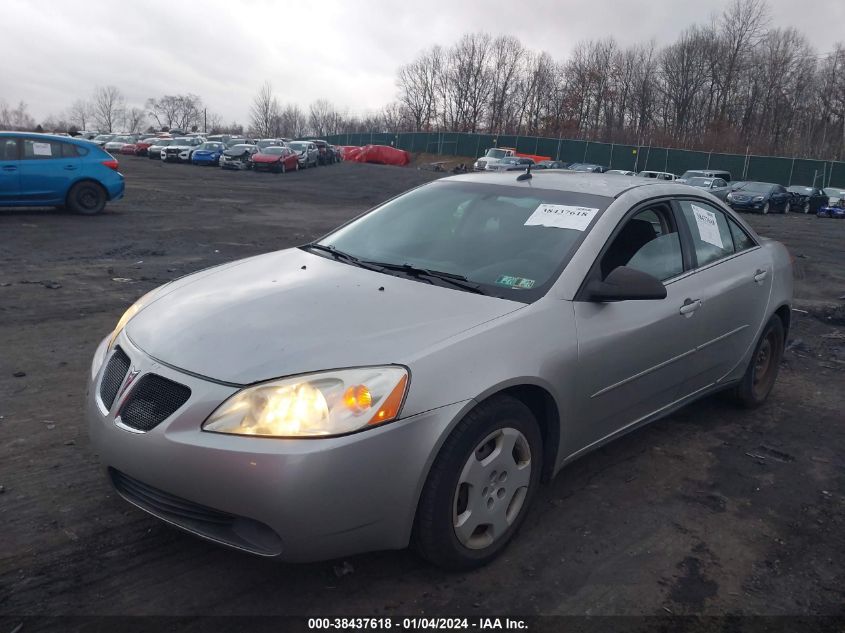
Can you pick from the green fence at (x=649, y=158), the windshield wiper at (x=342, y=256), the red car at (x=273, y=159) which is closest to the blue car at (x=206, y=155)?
the red car at (x=273, y=159)

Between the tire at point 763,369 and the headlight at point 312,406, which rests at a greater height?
the headlight at point 312,406

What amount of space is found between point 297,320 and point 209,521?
831mm

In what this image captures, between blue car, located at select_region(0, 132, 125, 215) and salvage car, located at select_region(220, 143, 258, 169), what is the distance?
26.9 meters

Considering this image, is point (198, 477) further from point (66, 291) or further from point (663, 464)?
point (66, 291)

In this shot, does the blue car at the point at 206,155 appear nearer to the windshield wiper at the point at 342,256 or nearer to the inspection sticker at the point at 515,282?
the windshield wiper at the point at 342,256

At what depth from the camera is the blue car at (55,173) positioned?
12.8 m

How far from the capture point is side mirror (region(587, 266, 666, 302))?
330 cm

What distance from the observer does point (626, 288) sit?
331cm

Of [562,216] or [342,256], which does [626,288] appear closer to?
[562,216]

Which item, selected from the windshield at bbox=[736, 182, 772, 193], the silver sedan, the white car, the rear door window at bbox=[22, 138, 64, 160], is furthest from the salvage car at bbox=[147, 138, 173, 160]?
the silver sedan

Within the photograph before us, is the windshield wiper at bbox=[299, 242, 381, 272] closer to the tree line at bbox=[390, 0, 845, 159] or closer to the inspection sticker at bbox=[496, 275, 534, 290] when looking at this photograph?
the inspection sticker at bbox=[496, 275, 534, 290]

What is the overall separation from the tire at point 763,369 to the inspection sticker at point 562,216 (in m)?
1.94

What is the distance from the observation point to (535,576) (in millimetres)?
2930

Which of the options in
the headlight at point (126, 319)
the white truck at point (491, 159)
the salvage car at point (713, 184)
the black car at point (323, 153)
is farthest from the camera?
the black car at point (323, 153)
